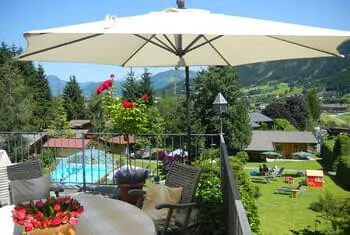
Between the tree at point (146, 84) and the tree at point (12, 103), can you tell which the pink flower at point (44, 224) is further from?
the tree at point (146, 84)

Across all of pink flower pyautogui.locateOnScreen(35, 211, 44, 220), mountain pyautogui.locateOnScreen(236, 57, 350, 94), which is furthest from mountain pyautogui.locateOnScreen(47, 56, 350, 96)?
pink flower pyautogui.locateOnScreen(35, 211, 44, 220)

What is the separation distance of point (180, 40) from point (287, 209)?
2330 cm

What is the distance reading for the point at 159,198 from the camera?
10.5 ft

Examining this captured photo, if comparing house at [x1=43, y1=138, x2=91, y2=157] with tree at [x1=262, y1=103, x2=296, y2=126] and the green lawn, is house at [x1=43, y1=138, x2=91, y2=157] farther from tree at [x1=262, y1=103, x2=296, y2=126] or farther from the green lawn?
tree at [x1=262, y1=103, x2=296, y2=126]

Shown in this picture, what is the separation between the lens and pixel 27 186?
10.4ft

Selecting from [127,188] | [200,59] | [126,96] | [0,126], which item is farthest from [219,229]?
[126,96]

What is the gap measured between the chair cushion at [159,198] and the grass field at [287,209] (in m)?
17.8

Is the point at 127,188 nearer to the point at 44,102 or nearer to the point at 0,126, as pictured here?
the point at 0,126

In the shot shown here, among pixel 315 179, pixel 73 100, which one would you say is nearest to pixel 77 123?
pixel 73 100

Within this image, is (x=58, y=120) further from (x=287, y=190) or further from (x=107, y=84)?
(x=107, y=84)

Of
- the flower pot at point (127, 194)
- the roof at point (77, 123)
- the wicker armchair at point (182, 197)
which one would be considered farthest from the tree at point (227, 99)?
the wicker armchair at point (182, 197)

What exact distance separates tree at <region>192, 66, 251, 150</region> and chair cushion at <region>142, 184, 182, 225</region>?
29935 millimetres

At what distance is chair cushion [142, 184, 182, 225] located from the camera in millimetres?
3170

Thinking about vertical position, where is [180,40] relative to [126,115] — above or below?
above
